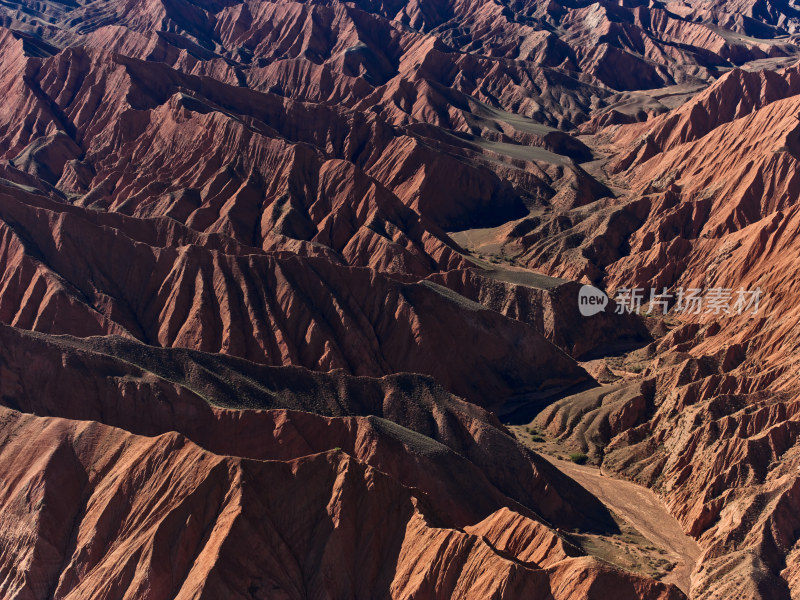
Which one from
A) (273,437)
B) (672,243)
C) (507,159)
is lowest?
(507,159)

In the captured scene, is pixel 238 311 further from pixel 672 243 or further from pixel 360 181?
pixel 672 243

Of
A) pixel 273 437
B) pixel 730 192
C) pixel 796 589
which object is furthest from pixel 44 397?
pixel 730 192

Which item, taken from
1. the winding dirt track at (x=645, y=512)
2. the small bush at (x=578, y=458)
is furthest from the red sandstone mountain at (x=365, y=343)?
the small bush at (x=578, y=458)

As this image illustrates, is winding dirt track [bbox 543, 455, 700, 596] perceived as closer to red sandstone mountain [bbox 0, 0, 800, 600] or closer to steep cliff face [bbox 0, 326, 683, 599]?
red sandstone mountain [bbox 0, 0, 800, 600]

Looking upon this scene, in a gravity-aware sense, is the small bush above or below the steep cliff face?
below

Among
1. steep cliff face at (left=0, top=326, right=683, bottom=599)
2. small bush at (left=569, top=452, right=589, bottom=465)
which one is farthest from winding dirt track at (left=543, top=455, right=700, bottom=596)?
steep cliff face at (left=0, top=326, right=683, bottom=599)

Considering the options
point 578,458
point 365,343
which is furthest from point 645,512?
point 365,343

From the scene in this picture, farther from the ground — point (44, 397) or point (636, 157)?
point (44, 397)
